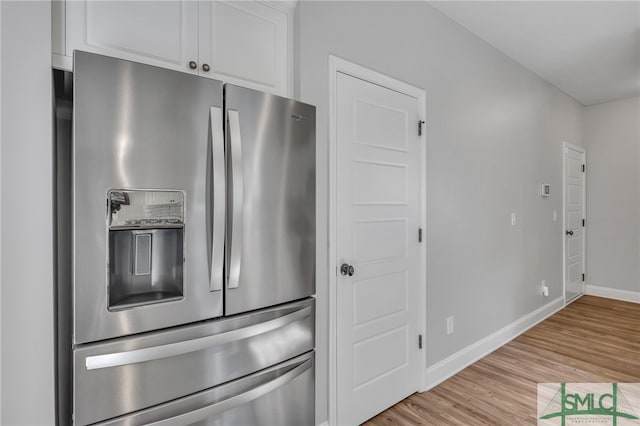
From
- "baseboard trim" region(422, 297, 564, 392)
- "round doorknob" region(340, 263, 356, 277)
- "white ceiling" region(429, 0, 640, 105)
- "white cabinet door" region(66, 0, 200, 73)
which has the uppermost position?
"white ceiling" region(429, 0, 640, 105)

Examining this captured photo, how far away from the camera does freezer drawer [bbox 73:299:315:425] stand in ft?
3.53

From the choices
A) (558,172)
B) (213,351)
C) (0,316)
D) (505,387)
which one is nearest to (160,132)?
(0,316)

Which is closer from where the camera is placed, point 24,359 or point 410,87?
point 24,359

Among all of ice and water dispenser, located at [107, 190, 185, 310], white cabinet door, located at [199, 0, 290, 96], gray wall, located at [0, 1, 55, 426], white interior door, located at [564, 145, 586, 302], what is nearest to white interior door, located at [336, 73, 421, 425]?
white cabinet door, located at [199, 0, 290, 96]

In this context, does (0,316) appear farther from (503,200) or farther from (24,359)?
(503,200)

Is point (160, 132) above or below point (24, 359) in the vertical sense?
above

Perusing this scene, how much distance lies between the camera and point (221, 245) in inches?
51.0

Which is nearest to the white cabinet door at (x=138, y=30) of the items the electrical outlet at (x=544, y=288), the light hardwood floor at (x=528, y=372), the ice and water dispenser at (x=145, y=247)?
the ice and water dispenser at (x=145, y=247)

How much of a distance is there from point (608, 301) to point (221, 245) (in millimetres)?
5703

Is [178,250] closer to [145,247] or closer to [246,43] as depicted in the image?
[145,247]

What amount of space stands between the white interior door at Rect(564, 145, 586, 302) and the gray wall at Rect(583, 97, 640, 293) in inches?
6.6

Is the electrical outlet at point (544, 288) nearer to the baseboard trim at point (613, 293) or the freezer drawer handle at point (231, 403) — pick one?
the baseboard trim at point (613, 293)

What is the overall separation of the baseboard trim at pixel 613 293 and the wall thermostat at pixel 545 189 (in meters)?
2.08

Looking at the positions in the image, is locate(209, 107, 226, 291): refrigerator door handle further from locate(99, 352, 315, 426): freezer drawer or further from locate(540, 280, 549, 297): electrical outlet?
locate(540, 280, 549, 297): electrical outlet
